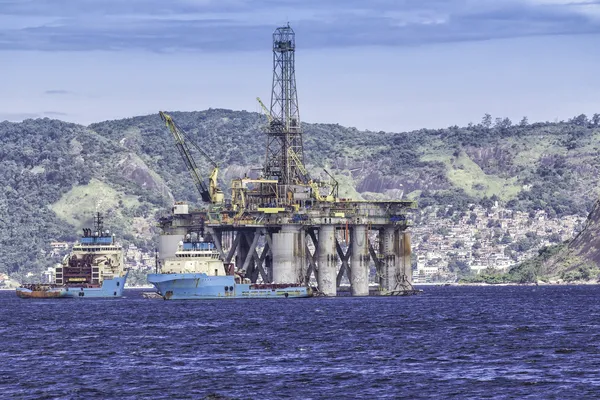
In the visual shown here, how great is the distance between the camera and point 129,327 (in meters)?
149

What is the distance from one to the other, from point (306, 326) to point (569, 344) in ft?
111

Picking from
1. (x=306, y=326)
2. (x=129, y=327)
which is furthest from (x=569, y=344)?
(x=129, y=327)

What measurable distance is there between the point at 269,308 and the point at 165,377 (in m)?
89.3

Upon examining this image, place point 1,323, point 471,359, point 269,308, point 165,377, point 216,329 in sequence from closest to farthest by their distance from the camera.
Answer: point 165,377, point 471,359, point 216,329, point 1,323, point 269,308

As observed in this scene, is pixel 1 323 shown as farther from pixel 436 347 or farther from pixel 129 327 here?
pixel 436 347

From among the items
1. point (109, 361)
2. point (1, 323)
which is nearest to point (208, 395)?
point (109, 361)

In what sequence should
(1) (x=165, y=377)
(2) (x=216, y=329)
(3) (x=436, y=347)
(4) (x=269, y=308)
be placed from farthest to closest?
1. (4) (x=269, y=308)
2. (2) (x=216, y=329)
3. (3) (x=436, y=347)
4. (1) (x=165, y=377)

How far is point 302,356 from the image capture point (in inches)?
4417

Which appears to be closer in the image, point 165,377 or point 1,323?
point 165,377

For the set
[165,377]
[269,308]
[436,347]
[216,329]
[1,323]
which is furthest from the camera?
[269,308]

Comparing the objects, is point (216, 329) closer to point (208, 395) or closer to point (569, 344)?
point (569, 344)

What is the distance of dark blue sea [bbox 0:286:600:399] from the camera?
300ft

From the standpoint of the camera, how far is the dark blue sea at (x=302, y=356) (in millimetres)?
91562

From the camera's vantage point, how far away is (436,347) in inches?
4692
